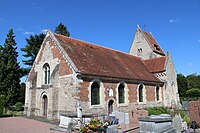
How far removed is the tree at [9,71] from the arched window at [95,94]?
17943 mm

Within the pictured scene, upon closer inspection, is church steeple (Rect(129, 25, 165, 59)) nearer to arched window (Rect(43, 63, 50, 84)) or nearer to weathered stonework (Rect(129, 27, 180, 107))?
weathered stonework (Rect(129, 27, 180, 107))

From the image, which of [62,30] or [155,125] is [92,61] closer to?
[155,125]

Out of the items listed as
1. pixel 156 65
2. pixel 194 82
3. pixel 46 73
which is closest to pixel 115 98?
pixel 46 73

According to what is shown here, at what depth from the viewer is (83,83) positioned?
1636cm

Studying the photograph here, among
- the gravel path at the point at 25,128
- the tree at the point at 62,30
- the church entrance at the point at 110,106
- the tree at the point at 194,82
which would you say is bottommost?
the gravel path at the point at 25,128

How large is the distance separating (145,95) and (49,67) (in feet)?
39.7

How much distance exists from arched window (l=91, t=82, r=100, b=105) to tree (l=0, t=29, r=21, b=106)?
58.9 ft

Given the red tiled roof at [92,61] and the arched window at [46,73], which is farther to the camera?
the arched window at [46,73]

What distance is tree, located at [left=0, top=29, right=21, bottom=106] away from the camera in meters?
29.3

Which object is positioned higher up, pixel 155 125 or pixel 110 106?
pixel 110 106

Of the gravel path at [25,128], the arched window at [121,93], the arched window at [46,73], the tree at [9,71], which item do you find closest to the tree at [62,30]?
the tree at [9,71]

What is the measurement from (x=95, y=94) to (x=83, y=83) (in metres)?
1.97

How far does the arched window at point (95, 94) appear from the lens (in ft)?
56.7

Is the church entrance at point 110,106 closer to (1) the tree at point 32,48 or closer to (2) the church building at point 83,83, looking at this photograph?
(2) the church building at point 83,83
